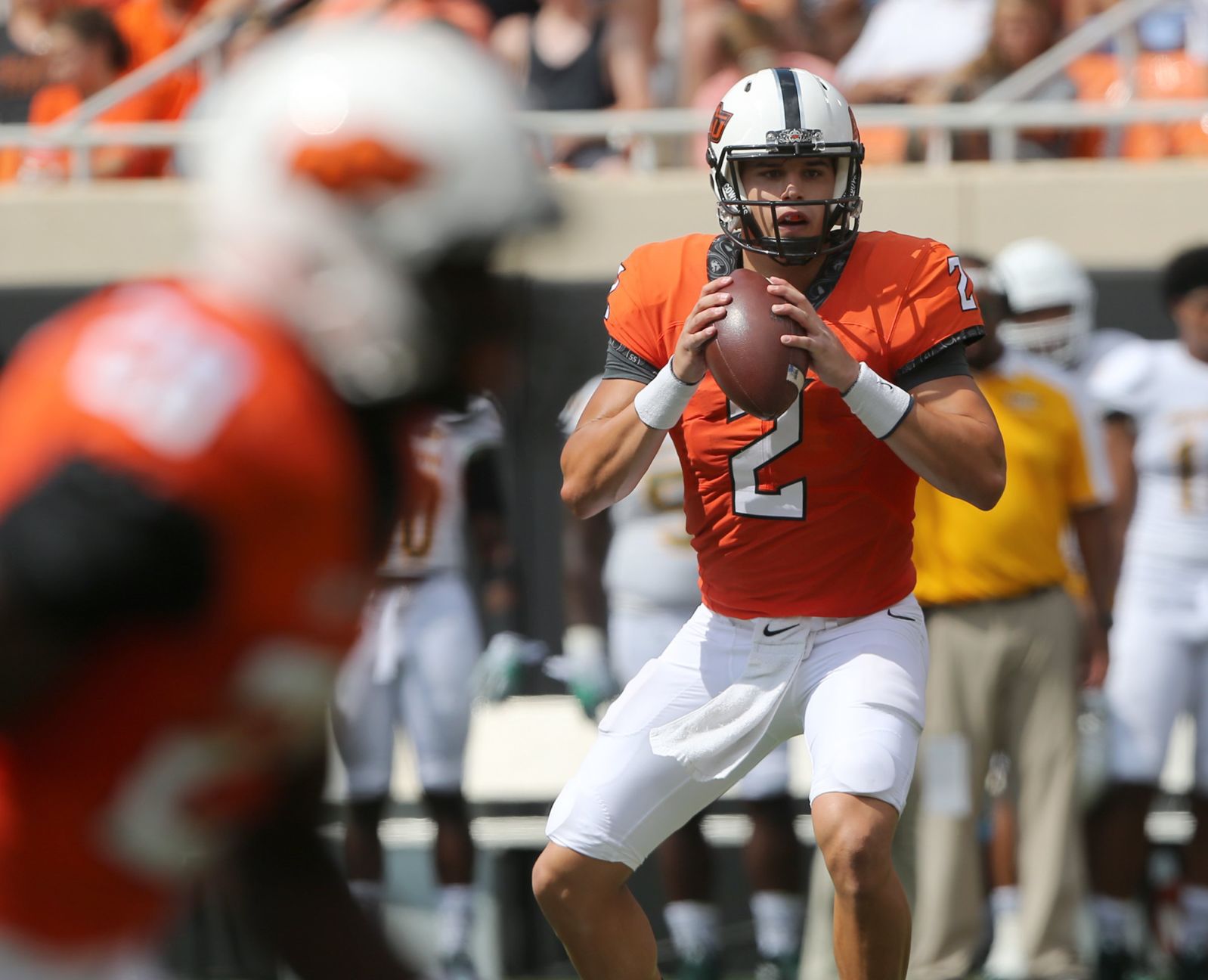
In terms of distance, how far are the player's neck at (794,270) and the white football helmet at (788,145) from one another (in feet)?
0.09

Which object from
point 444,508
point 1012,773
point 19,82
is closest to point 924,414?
point 1012,773

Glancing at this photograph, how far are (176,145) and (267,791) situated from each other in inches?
212

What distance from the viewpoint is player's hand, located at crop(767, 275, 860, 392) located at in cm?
341

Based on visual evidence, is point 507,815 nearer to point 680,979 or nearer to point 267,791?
point 680,979

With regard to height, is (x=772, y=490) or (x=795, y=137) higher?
(x=795, y=137)

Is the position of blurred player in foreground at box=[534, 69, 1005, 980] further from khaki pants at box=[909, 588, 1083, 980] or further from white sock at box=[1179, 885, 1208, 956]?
white sock at box=[1179, 885, 1208, 956]

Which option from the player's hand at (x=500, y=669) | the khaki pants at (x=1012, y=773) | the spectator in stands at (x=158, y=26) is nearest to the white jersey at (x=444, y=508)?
the player's hand at (x=500, y=669)

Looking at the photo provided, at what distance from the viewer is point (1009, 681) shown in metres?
5.27

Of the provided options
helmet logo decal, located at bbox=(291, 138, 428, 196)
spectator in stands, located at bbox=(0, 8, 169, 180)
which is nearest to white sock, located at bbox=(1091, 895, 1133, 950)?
helmet logo decal, located at bbox=(291, 138, 428, 196)

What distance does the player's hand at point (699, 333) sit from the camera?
3471 millimetres

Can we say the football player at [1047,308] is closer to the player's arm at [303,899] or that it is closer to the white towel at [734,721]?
the white towel at [734,721]

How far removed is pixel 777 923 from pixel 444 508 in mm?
1457

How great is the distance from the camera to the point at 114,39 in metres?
7.45

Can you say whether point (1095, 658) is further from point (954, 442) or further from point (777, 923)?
point (954, 442)
